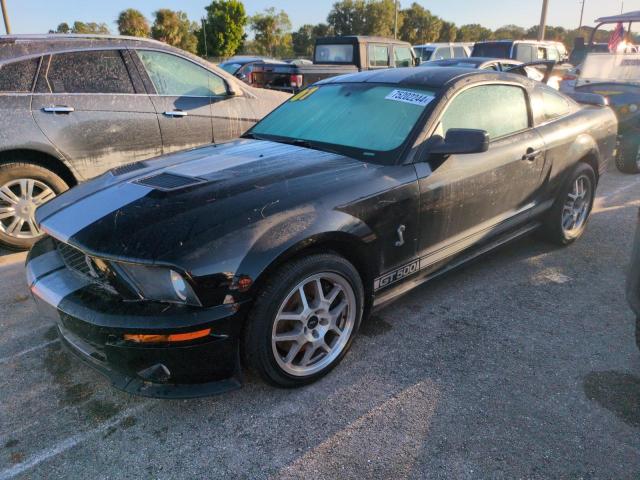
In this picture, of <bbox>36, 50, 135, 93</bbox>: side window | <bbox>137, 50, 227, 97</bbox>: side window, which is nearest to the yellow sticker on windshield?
<bbox>137, 50, 227, 97</bbox>: side window

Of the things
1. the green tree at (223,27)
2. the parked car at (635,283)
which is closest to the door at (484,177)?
the parked car at (635,283)

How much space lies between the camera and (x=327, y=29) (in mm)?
54562

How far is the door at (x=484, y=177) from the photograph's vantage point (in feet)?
9.62

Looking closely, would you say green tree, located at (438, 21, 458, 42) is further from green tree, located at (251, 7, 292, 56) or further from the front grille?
the front grille

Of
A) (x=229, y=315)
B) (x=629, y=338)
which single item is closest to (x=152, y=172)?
(x=229, y=315)

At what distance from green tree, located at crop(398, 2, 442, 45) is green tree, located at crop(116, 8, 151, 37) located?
27902mm

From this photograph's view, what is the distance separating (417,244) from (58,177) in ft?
10.6

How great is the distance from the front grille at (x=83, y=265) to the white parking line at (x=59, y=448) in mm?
642

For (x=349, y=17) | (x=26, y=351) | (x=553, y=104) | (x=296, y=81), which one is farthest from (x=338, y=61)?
(x=349, y=17)

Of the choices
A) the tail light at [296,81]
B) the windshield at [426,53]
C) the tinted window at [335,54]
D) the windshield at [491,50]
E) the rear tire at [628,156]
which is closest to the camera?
the rear tire at [628,156]

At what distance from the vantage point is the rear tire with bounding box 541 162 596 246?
403 centimetres

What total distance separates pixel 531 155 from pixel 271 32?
2020 inches

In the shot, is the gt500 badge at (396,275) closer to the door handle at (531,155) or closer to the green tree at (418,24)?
the door handle at (531,155)

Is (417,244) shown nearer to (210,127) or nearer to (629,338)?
(629,338)
